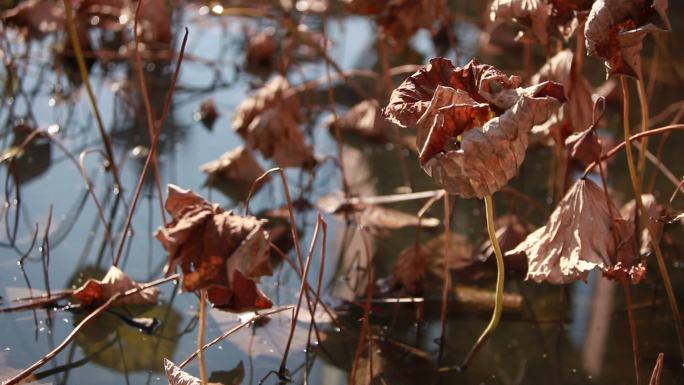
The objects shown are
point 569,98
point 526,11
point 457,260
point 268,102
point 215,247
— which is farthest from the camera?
point 268,102

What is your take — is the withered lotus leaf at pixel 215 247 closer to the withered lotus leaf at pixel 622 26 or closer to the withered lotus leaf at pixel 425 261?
the withered lotus leaf at pixel 622 26

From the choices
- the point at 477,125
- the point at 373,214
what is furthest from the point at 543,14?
the point at 373,214

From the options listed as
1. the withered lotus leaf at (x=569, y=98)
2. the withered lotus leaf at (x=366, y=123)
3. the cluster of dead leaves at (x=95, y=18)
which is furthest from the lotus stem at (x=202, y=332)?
the cluster of dead leaves at (x=95, y=18)

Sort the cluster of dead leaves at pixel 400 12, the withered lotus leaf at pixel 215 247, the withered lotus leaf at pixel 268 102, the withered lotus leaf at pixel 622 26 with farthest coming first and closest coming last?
1. the withered lotus leaf at pixel 268 102
2. the cluster of dead leaves at pixel 400 12
3. the withered lotus leaf at pixel 622 26
4. the withered lotus leaf at pixel 215 247

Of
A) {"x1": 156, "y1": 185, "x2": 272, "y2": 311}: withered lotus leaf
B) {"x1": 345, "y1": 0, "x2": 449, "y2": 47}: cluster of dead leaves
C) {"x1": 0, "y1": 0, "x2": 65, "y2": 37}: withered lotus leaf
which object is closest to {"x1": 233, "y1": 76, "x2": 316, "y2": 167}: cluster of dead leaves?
{"x1": 345, "y1": 0, "x2": 449, "y2": 47}: cluster of dead leaves

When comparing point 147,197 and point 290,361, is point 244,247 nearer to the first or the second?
point 290,361

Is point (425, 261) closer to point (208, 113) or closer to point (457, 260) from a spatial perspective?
point (457, 260)

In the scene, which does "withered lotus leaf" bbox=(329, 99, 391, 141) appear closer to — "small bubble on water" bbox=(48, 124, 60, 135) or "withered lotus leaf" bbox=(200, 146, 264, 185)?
"withered lotus leaf" bbox=(200, 146, 264, 185)
